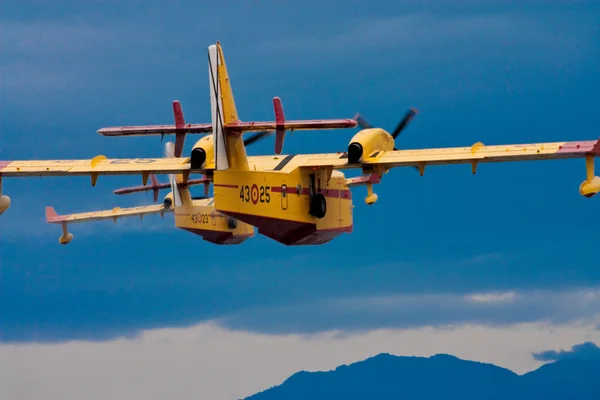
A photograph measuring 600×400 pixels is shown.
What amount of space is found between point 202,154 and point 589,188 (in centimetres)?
1534

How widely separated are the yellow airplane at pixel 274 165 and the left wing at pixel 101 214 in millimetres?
18601

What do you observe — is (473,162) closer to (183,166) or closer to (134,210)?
(183,166)

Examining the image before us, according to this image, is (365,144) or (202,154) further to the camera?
(202,154)

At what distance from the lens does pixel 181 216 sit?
71125 millimetres

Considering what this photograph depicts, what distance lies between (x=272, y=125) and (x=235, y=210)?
4263mm

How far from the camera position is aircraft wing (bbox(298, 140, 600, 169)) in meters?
47.2

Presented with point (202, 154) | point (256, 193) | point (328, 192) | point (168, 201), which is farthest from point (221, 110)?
point (168, 201)

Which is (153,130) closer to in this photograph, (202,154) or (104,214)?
(202,154)

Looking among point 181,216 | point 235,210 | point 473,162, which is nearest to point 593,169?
point 473,162

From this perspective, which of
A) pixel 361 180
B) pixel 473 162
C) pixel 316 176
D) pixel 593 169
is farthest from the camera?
pixel 361 180

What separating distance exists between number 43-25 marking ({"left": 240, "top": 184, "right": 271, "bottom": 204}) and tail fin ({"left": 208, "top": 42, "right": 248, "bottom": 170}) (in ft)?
3.43

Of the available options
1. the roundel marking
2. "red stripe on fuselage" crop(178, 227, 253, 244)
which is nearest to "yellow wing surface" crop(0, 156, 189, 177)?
the roundel marking

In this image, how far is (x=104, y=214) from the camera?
72438 millimetres

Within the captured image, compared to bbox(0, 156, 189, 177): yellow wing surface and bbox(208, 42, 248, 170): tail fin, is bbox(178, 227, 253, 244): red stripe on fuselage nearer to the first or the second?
bbox(0, 156, 189, 177): yellow wing surface
